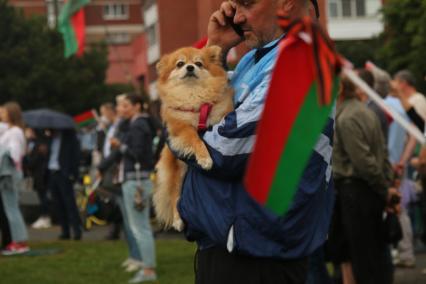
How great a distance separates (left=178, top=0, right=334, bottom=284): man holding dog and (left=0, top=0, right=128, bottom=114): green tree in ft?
176

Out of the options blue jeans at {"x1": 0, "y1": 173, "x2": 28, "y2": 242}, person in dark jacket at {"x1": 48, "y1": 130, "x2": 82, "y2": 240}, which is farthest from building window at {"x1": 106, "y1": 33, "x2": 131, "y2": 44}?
blue jeans at {"x1": 0, "y1": 173, "x2": 28, "y2": 242}

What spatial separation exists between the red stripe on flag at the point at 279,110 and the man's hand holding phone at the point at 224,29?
5.10 feet

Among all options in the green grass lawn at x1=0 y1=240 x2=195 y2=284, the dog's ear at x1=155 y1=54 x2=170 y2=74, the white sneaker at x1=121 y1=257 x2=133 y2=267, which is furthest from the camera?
the white sneaker at x1=121 y1=257 x2=133 y2=267

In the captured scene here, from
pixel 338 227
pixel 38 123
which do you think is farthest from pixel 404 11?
pixel 338 227

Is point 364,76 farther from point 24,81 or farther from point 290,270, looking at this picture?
point 24,81

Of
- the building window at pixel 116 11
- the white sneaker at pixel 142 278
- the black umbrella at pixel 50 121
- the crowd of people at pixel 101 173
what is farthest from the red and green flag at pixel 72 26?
the building window at pixel 116 11

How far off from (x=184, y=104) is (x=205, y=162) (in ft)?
2.53

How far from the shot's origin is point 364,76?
1012 centimetres

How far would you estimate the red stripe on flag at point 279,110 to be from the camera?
2906mm

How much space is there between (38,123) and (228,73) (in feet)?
45.5

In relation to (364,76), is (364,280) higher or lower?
lower

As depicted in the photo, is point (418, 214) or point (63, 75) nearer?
point (418, 214)

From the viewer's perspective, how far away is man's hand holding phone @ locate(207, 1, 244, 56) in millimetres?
4574

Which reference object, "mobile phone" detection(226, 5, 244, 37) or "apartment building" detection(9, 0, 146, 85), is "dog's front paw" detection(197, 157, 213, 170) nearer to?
"mobile phone" detection(226, 5, 244, 37)
